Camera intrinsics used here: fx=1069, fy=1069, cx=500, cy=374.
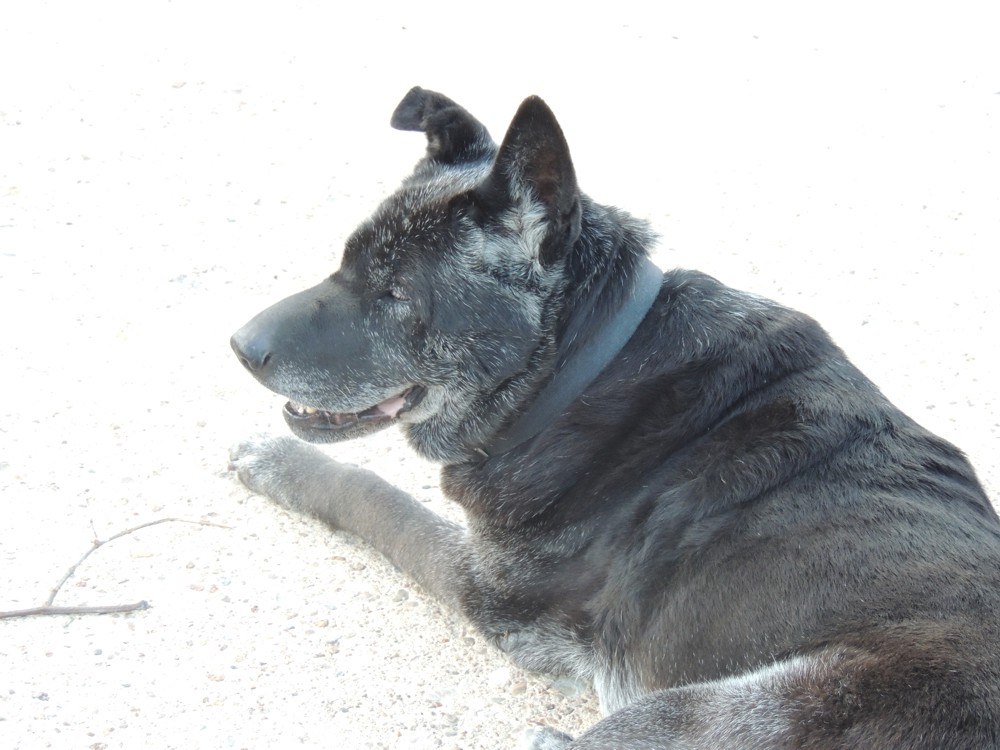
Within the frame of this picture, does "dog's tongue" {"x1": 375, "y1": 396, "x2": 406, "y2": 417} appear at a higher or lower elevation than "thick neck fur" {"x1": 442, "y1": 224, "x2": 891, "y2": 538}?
lower

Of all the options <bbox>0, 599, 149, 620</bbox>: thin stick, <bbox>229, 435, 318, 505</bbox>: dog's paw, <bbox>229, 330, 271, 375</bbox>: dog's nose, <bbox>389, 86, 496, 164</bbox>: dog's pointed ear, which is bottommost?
<bbox>0, 599, 149, 620</bbox>: thin stick

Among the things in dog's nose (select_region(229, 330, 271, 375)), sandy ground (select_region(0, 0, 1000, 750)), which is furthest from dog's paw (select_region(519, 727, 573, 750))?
dog's nose (select_region(229, 330, 271, 375))

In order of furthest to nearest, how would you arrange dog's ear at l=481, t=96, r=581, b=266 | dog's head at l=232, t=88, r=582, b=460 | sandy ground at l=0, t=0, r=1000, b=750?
sandy ground at l=0, t=0, r=1000, b=750 → dog's head at l=232, t=88, r=582, b=460 → dog's ear at l=481, t=96, r=581, b=266

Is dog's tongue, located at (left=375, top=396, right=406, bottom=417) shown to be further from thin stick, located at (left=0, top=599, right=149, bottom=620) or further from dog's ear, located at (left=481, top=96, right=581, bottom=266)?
thin stick, located at (left=0, top=599, right=149, bottom=620)

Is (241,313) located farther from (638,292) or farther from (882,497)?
(882,497)

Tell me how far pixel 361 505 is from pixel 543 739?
1254 mm

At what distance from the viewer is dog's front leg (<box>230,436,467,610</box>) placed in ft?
13.0

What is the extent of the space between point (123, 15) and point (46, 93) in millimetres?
1101

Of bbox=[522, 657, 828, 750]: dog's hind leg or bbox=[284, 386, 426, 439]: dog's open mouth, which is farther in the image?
bbox=[284, 386, 426, 439]: dog's open mouth

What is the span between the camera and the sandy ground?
3662 millimetres

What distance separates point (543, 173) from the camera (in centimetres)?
319

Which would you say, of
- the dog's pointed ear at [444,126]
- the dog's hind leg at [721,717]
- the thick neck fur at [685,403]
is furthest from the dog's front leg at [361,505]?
the dog's pointed ear at [444,126]

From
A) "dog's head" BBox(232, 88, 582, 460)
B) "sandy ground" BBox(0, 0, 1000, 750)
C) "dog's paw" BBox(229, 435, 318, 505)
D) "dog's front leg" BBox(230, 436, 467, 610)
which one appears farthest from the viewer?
"dog's paw" BBox(229, 435, 318, 505)

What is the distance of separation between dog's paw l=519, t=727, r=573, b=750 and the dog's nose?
4.74 ft
